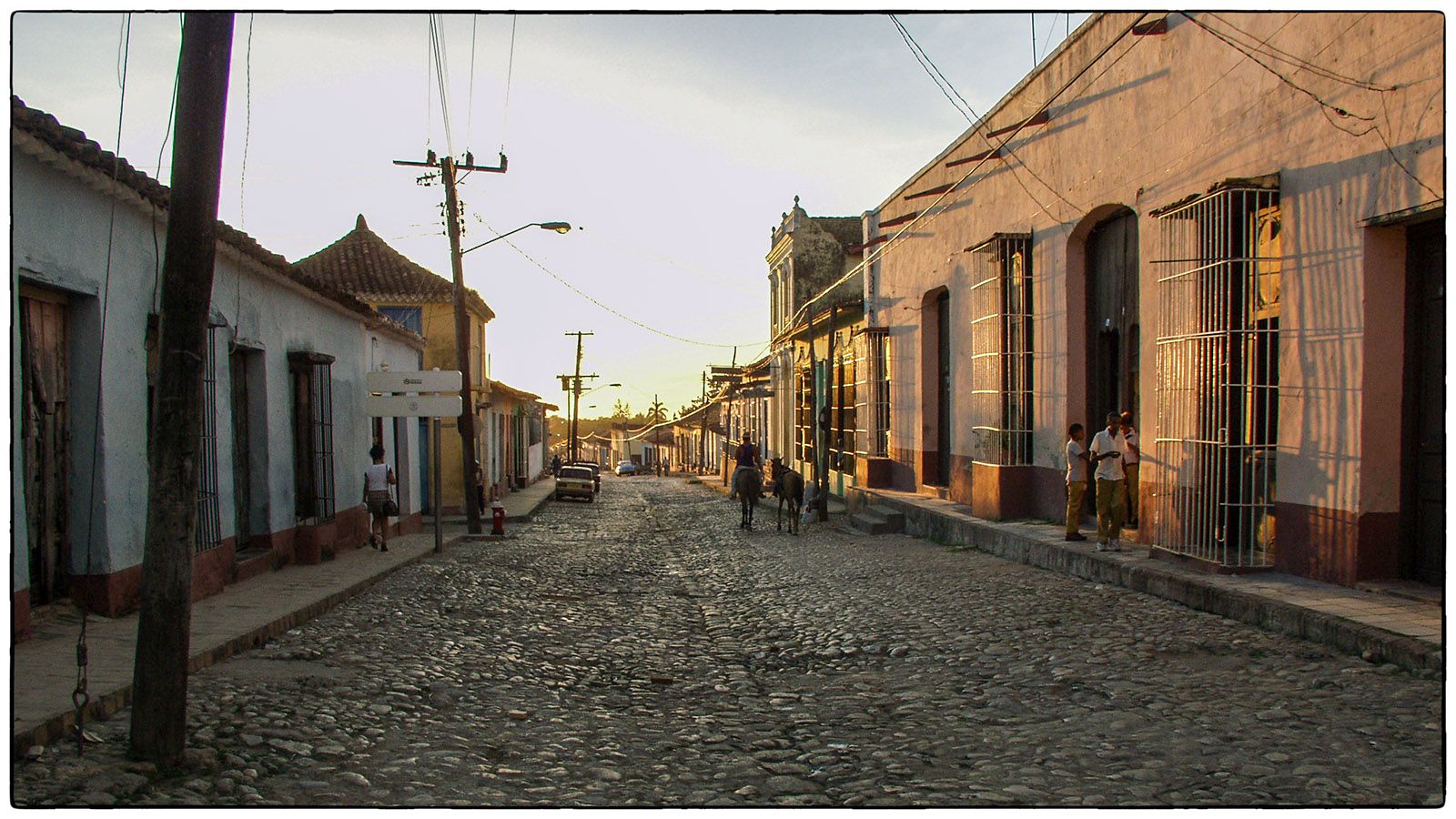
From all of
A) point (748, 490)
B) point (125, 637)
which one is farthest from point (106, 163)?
point (748, 490)

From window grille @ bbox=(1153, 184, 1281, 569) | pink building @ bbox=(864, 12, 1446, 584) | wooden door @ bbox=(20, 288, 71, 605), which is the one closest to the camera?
wooden door @ bbox=(20, 288, 71, 605)

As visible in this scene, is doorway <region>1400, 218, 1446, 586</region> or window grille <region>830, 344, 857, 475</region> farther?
window grille <region>830, 344, 857, 475</region>

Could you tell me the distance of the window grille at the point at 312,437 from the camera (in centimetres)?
1262

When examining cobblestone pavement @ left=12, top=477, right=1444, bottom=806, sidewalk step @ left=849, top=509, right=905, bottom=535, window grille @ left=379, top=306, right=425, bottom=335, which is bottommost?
sidewalk step @ left=849, top=509, right=905, bottom=535

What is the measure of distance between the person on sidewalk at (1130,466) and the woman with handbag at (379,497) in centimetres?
909

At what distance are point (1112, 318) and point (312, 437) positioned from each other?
940cm

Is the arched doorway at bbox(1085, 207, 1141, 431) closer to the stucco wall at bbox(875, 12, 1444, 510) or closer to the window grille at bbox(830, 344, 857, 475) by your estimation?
→ the stucco wall at bbox(875, 12, 1444, 510)

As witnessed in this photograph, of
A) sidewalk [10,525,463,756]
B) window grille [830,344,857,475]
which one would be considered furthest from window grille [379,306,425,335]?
sidewalk [10,525,463,756]

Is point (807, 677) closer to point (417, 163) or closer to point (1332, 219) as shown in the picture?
point (1332, 219)

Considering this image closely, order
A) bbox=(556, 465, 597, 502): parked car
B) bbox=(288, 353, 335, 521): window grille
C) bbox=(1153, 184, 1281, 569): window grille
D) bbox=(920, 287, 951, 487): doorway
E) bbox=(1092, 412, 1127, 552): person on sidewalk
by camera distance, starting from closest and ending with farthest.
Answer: bbox=(1153, 184, 1281, 569): window grille < bbox=(1092, 412, 1127, 552): person on sidewalk < bbox=(288, 353, 335, 521): window grille < bbox=(920, 287, 951, 487): doorway < bbox=(556, 465, 597, 502): parked car

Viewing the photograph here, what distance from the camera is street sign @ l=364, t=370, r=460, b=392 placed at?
1357 cm

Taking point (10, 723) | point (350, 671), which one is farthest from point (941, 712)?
point (10, 723)

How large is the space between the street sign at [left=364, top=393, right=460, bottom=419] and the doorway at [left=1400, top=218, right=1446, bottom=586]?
9819 millimetres

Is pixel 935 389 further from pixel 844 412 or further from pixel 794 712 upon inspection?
pixel 794 712
